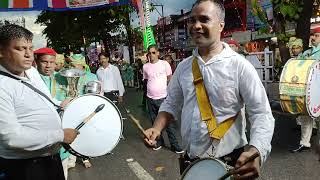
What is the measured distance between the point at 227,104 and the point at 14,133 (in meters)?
1.30

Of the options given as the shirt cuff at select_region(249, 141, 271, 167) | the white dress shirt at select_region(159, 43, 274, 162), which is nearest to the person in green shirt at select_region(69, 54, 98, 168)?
the white dress shirt at select_region(159, 43, 274, 162)

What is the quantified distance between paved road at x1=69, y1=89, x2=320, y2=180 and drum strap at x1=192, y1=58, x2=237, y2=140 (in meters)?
3.18

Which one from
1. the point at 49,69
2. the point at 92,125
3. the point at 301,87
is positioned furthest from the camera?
the point at 301,87

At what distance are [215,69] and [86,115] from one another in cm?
173

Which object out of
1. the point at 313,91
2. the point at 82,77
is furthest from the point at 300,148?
the point at 82,77

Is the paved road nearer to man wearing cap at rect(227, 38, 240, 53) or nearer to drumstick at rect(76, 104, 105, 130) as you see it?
man wearing cap at rect(227, 38, 240, 53)

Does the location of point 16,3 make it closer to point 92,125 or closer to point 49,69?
point 49,69

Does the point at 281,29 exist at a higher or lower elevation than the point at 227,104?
higher

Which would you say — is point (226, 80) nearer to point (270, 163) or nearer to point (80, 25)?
point (270, 163)

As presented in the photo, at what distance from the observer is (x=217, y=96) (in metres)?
2.71

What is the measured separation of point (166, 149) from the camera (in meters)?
7.66

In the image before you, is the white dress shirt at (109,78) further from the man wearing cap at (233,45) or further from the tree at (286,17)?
the tree at (286,17)

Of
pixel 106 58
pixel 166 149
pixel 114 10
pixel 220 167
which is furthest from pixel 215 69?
pixel 114 10

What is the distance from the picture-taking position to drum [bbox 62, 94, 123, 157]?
3946mm
